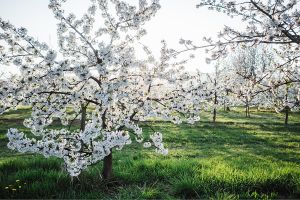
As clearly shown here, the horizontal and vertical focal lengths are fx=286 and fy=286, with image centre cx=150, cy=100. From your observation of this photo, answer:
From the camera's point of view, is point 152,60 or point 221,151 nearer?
point 152,60

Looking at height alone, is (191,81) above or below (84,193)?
above

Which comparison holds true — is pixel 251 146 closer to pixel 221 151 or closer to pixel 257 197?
pixel 221 151

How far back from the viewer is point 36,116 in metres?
6.63

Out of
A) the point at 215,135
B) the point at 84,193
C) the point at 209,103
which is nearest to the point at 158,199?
the point at 84,193

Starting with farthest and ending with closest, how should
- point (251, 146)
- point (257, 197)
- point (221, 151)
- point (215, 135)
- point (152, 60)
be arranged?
point (215, 135) < point (251, 146) < point (221, 151) < point (152, 60) < point (257, 197)

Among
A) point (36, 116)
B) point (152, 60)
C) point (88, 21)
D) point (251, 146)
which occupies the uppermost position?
point (88, 21)

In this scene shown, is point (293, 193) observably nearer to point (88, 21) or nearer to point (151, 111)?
point (151, 111)

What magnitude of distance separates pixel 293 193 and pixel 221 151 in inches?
322

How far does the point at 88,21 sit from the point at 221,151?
34.7 ft

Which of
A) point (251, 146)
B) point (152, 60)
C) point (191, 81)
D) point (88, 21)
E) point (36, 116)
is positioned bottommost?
point (251, 146)

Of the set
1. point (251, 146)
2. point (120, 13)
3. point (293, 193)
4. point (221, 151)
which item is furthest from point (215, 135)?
point (120, 13)

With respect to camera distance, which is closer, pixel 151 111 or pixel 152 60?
pixel 151 111

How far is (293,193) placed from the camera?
6863 millimetres

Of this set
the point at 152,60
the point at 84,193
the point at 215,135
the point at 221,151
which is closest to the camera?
the point at 84,193
